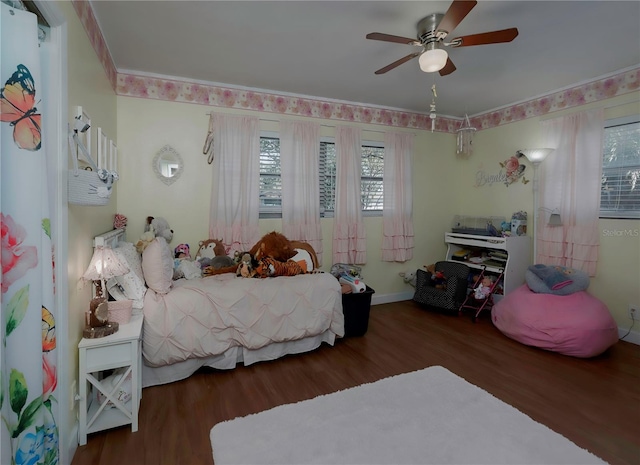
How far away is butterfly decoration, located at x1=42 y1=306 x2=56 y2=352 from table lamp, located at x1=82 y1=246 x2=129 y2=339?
51 centimetres

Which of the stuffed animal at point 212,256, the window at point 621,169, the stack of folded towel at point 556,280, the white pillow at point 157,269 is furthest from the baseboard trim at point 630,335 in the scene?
the white pillow at point 157,269

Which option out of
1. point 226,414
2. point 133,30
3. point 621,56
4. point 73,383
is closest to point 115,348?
point 73,383

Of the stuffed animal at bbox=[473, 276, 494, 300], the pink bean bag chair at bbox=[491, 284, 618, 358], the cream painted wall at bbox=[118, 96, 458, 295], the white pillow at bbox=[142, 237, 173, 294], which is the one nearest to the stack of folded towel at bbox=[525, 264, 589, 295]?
the pink bean bag chair at bbox=[491, 284, 618, 358]

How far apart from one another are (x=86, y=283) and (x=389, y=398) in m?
2.08

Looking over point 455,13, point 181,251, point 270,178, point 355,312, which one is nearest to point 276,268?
point 355,312

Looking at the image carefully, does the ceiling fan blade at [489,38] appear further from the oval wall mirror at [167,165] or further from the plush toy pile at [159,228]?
the plush toy pile at [159,228]

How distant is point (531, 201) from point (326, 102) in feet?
8.99

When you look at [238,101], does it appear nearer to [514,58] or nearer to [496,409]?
[514,58]

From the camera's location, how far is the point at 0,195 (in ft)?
3.52

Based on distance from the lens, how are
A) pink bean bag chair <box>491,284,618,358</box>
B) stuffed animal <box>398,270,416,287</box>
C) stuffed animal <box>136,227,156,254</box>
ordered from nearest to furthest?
pink bean bag chair <box>491,284,618,358</box> < stuffed animal <box>136,227,156,254</box> < stuffed animal <box>398,270,416,287</box>

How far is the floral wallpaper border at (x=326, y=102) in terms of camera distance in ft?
10.3

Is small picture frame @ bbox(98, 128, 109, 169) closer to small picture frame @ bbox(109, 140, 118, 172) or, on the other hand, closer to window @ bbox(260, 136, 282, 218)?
small picture frame @ bbox(109, 140, 118, 172)

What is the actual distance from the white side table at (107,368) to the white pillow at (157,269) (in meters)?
0.50

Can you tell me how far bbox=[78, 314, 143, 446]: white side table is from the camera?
5.87 ft
